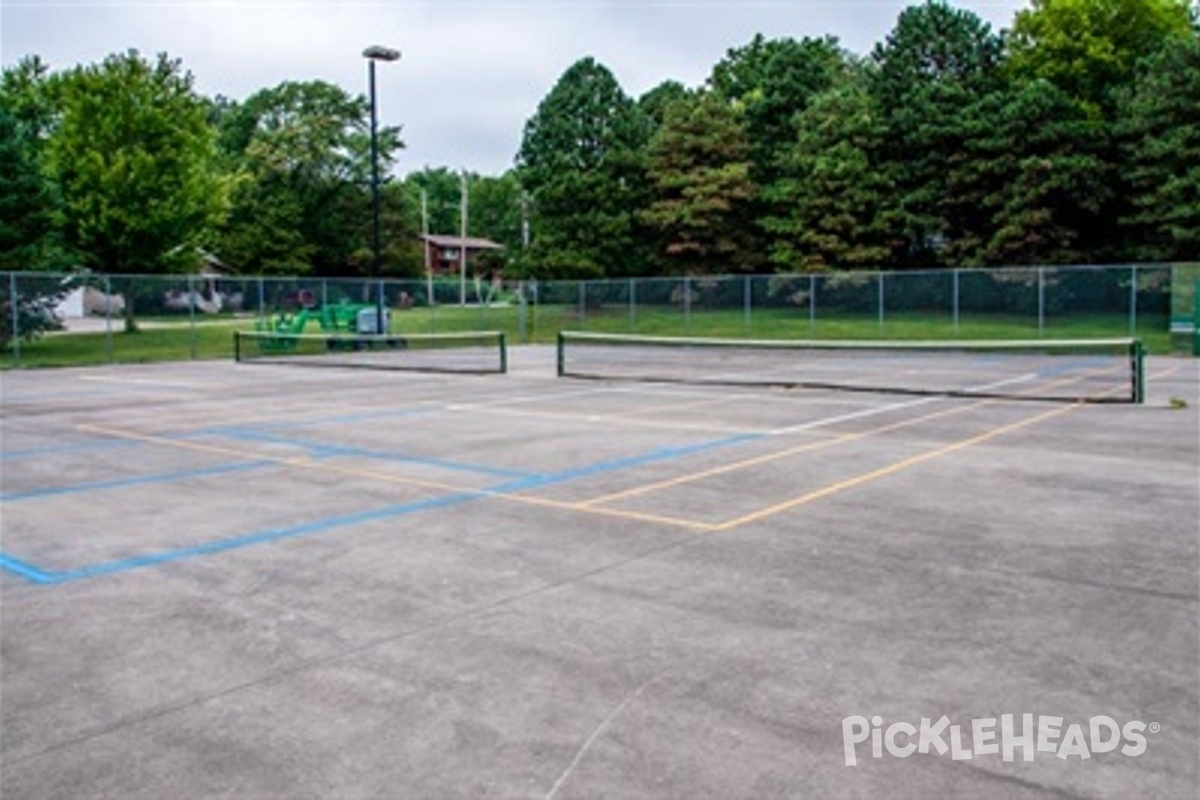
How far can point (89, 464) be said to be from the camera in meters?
11.0

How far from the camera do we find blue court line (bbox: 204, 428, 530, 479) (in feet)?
33.7

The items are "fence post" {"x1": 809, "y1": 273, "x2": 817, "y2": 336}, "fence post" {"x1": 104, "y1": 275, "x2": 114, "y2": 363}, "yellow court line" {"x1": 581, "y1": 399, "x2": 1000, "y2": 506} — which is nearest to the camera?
"yellow court line" {"x1": 581, "y1": 399, "x2": 1000, "y2": 506}

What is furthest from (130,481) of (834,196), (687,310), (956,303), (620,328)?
(834,196)

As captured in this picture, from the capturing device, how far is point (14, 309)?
27359mm

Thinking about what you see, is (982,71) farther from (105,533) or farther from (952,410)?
(105,533)

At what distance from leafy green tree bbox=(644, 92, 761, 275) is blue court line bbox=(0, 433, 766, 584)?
37752 millimetres

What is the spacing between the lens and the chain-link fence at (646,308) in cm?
3095

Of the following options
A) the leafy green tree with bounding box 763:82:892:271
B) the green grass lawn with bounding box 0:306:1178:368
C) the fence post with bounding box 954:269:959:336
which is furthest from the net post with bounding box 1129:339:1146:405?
the leafy green tree with bounding box 763:82:892:271

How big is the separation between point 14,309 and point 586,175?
29.0 metres

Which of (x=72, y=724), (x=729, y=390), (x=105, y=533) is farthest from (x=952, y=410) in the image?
(x=72, y=724)

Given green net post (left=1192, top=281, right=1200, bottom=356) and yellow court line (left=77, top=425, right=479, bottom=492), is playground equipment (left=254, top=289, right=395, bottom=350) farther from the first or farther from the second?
green net post (left=1192, top=281, right=1200, bottom=356)

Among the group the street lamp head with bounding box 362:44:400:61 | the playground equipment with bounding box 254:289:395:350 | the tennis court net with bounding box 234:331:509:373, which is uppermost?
the street lamp head with bounding box 362:44:400:61

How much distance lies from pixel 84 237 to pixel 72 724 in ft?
124

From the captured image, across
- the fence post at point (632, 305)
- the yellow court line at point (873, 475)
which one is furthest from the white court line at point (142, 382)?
the fence post at point (632, 305)
